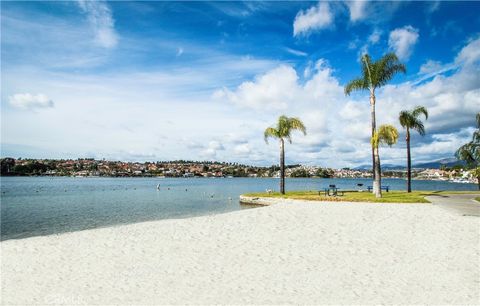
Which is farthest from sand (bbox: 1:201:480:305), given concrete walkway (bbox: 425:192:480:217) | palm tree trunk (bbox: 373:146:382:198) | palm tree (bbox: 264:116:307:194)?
palm tree (bbox: 264:116:307:194)

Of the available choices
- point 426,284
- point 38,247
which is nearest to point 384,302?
point 426,284

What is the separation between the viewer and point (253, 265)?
9.86 m

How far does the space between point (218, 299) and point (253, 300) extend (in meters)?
0.73

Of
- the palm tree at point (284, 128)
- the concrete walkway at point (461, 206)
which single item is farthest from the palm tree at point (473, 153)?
the palm tree at point (284, 128)

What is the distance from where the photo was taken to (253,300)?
730 cm

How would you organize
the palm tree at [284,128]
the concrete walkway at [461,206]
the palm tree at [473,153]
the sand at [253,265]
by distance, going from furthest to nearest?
the palm tree at [284,128], the palm tree at [473,153], the concrete walkway at [461,206], the sand at [253,265]

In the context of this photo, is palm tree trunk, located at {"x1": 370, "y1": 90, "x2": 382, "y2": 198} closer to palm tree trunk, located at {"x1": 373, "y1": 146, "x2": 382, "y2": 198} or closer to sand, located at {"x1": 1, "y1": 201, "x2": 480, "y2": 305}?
palm tree trunk, located at {"x1": 373, "y1": 146, "x2": 382, "y2": 198}

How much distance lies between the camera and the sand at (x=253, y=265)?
7.62m

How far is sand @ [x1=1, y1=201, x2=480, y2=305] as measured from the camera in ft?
25.0

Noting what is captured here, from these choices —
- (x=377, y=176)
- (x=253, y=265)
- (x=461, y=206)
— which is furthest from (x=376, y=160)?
(x=253, y=265)

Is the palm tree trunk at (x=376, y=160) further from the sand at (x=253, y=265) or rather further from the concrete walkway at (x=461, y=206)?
the sand at (x=253, y=265)

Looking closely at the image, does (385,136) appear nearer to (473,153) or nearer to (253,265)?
(473,153)

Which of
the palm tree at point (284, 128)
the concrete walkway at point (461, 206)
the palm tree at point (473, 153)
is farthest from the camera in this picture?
the palm tree at point (284, 128)

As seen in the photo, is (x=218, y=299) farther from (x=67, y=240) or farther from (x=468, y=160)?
(x=468, y=160)
